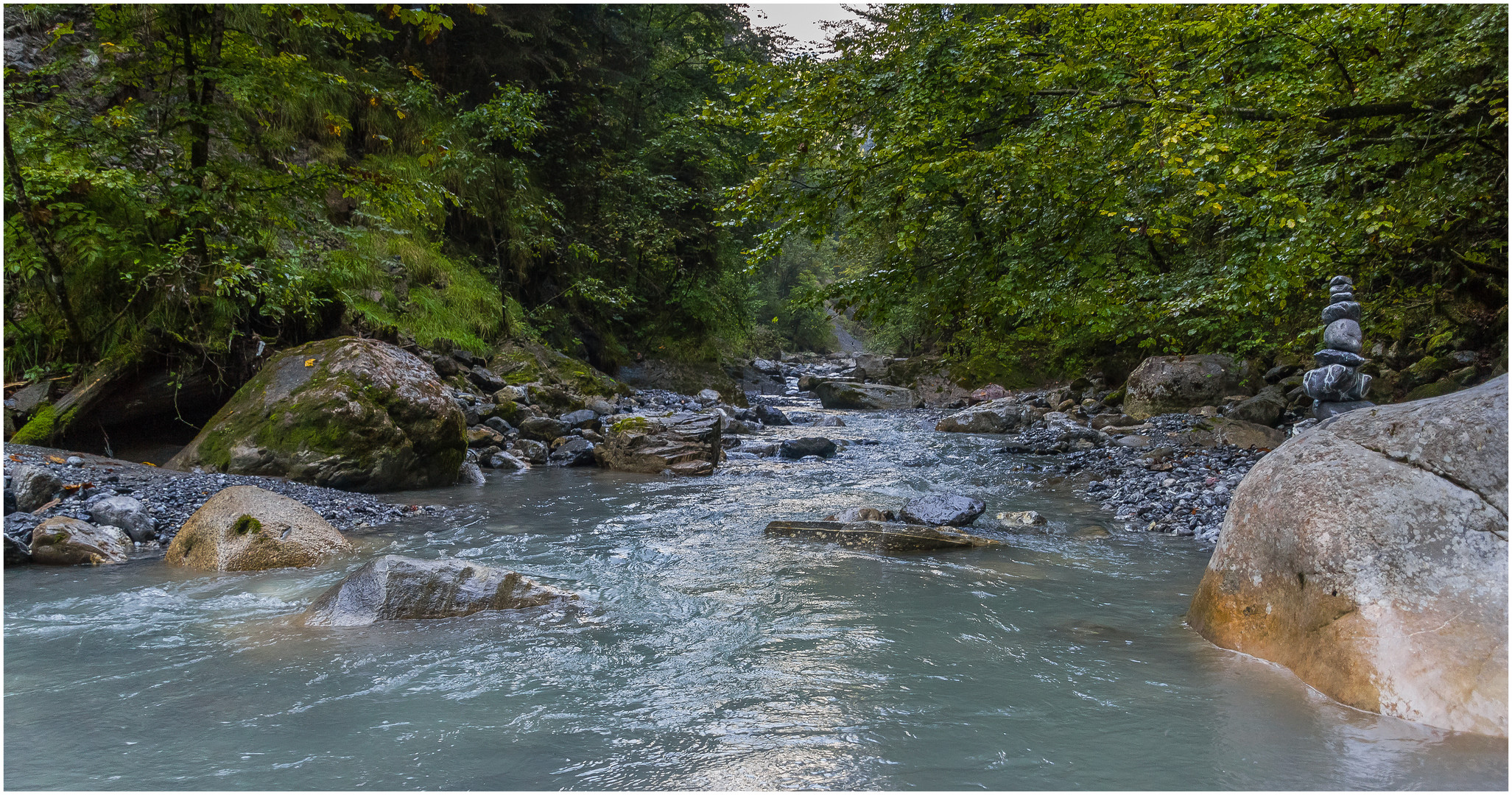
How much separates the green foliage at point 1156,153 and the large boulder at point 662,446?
3.45 m

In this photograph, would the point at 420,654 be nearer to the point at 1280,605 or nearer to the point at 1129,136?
the point at 1280,605

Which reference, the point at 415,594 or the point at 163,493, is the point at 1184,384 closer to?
the point at 415,594

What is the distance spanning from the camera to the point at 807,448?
36.2 feet

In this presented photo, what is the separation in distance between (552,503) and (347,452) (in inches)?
86.3

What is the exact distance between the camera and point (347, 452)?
25.0 ft

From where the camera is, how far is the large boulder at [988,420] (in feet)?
45.6

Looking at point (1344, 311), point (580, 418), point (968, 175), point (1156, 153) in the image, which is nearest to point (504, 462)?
point (580, 418)

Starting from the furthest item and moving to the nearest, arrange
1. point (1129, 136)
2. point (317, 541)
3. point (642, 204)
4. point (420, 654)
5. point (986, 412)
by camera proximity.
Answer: point (642, 204) < point (986, 412) < point (1129, 136) < point (317, 541) < point (420, 654)

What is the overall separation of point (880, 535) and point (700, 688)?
2887 millimetres

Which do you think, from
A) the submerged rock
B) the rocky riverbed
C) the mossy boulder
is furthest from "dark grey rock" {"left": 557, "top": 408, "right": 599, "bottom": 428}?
the submerged rock

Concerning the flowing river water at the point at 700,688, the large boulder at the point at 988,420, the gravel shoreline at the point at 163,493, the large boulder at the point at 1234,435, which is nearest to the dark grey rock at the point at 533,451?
the gravel shoreline at the point at 163,493

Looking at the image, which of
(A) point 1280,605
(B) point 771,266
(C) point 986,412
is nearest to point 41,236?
(A) point 1280,605

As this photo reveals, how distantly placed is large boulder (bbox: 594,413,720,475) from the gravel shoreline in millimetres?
3042

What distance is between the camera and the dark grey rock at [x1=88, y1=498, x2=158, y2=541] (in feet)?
18.0
